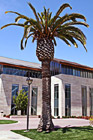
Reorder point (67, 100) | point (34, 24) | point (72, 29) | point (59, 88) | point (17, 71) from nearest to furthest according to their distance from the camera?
point (34, 24) < point (72, 29) < point (67, 100) < point (59, 88) < point (17, 71)

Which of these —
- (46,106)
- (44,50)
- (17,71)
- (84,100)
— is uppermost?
(17,71)

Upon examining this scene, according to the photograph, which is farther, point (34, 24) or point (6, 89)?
point (6, 89)

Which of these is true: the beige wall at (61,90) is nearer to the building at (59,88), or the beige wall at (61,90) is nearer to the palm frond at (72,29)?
the building at (59,88)

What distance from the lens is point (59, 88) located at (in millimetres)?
38594

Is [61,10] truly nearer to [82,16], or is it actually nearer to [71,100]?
[82,16]

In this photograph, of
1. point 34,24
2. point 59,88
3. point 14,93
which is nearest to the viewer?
point 34,24

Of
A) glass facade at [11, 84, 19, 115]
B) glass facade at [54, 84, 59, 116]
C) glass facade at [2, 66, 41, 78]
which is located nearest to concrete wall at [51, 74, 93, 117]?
glass facade at [54, 84, 59, 116]

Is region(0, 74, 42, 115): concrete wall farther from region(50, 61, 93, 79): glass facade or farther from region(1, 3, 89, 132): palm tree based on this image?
region(1, 3, 89, 132): palm tree

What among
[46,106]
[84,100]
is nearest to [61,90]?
[84,100]

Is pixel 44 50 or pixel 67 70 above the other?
pixel 67 70

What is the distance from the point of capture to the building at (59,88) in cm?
3812

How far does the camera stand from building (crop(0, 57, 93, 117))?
125ft

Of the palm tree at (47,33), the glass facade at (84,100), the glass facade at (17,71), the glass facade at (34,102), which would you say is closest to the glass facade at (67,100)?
the glass facade at (84,100)

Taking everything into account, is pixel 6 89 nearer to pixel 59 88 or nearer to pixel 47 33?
pixel 59 88
